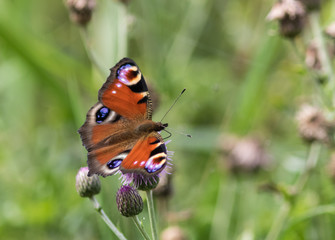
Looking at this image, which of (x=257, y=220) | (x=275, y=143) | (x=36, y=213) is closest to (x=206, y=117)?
(x=275, y=143)

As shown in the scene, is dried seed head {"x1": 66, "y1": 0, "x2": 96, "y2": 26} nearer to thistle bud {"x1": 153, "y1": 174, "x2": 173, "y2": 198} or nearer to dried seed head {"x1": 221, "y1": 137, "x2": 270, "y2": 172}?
thistle bud {"x1": 153, "y1": 174, "x2": 173, "y2": 198}

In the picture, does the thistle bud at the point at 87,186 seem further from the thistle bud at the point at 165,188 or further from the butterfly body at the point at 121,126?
the thistle bud at the point at 165,188

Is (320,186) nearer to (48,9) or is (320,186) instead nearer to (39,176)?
(39,176)

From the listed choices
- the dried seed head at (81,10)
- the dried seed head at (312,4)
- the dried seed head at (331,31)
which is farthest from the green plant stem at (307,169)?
the dried seed head at (81,10)

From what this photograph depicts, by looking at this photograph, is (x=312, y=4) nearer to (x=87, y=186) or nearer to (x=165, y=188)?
(x=165, y=188)

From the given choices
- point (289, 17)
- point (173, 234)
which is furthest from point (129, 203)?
point (289, 17)
